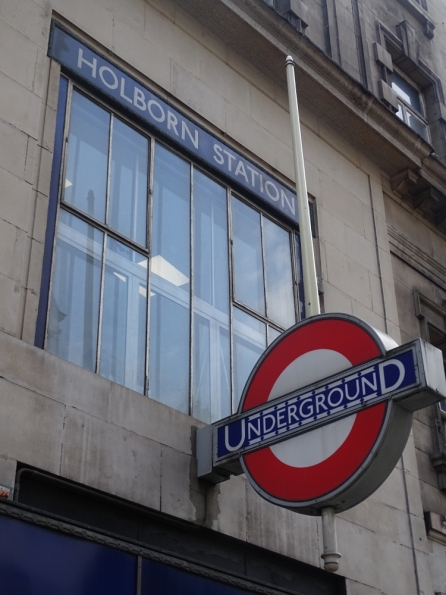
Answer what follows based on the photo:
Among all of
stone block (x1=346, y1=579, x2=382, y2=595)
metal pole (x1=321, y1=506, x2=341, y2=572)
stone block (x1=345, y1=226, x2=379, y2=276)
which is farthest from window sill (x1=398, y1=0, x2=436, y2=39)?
metal pole (x1=321, y1=506, x2=341, y2=572)

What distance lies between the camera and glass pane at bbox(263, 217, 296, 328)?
39.9 ft

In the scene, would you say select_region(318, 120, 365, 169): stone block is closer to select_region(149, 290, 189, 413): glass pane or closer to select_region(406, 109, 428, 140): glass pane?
select_region(406, 109, 428, 140): glass pane

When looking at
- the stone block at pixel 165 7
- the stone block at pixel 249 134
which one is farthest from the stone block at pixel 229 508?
the stone block at pixel 165 7

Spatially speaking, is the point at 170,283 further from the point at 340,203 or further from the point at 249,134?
the point at 340,203

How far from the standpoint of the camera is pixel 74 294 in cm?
943

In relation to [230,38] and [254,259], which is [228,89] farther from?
[254,259]

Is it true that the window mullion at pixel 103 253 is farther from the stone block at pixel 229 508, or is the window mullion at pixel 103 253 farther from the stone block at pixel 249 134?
the stone block at pixel 249 134

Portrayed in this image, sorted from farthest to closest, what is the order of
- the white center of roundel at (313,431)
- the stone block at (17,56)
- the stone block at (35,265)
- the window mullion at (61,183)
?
the stone block at (17,56) → the window mullion at (61,183) → the stone block at (35,265) → the white center of roundel at (313,431)

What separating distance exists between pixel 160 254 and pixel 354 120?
20.3 feet

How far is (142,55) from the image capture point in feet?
38.7

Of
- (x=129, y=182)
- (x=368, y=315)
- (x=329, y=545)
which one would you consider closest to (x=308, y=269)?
(x=129, y=182)

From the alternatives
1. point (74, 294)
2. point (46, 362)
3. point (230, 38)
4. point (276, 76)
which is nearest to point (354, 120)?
point (276, 76)

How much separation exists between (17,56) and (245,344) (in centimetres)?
433

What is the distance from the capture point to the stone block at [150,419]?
9.04 metres
